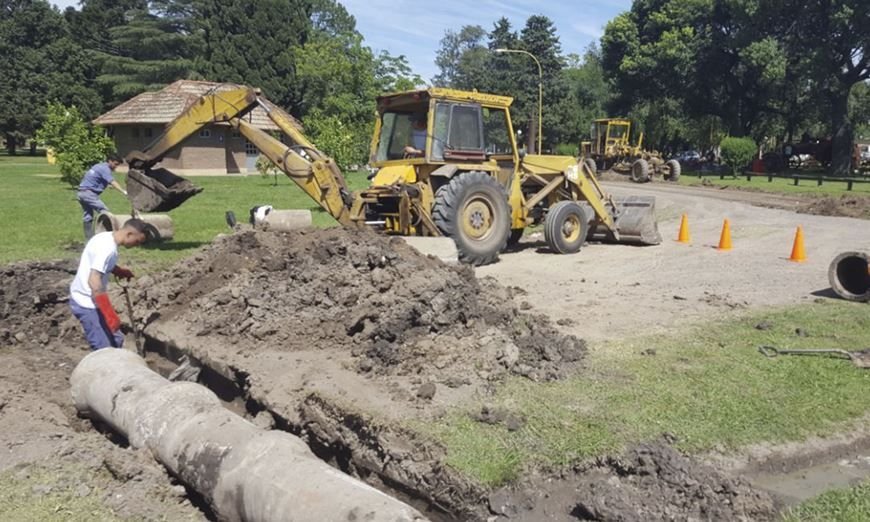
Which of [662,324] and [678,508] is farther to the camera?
[662,324]

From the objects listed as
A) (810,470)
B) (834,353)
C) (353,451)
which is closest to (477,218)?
(834,353)

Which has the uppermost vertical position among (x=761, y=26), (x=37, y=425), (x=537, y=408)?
(x=761, y=26)

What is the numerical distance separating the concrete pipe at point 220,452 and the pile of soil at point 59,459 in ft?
0.48

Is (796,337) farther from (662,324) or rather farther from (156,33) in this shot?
(156,33)

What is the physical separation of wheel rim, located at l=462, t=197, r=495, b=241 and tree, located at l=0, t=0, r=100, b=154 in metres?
51.8

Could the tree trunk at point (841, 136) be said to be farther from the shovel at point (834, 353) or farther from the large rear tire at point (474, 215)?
the shovel at point (834, 353)

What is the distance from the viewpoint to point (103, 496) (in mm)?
4449

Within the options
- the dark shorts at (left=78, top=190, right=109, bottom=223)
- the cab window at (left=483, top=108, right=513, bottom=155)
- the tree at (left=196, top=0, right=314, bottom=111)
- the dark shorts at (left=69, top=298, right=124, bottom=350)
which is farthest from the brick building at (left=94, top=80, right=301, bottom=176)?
the dark shorts at (left=69, top=298, right=124, bottom=350)

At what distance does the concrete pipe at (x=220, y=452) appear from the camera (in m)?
3.74

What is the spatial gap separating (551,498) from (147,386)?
9.69 feet

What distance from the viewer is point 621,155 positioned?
36625 millimetres

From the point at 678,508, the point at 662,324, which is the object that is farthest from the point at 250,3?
the point at 678,508

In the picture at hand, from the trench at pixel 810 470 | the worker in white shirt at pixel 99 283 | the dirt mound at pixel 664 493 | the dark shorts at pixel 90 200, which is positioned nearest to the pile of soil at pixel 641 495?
the dirt mound at pixel 664 493

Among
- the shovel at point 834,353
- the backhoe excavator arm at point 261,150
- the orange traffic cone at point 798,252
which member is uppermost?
the backhoe excavator arm at point 261,150
